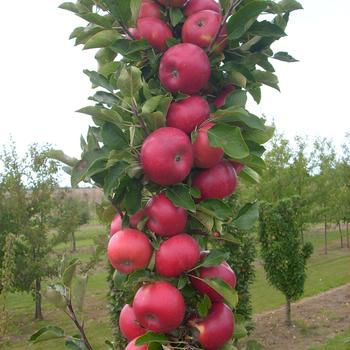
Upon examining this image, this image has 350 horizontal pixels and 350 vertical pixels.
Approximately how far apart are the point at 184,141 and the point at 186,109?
0.43 feet

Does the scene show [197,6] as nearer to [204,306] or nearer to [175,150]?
[175,150]

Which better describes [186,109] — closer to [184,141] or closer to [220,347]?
[184,141]

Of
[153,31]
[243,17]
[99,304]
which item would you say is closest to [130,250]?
[153,31]

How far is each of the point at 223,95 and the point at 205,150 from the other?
297 mm

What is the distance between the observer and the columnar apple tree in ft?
5.14

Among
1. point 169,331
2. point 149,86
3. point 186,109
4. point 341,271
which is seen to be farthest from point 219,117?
point 341,271

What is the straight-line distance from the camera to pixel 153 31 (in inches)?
67.7

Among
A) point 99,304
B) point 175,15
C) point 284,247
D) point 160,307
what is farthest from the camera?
point 99,304

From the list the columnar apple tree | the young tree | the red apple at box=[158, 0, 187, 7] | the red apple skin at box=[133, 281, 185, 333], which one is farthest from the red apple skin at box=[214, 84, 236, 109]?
the young tree

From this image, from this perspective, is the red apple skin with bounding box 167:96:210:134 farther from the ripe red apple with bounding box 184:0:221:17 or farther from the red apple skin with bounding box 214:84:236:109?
the ripe red apple with bounding box 184:0:221:17

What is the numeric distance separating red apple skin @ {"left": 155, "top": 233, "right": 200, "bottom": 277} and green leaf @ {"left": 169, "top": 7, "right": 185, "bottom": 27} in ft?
2.51

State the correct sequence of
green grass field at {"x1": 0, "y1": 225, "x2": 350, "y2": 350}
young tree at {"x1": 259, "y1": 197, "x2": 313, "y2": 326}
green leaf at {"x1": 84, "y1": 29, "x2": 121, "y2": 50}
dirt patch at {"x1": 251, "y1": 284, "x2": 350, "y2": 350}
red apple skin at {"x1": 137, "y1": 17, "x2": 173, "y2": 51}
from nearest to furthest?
red apple skin at {"x1": 137, "y1": 17, "x2": 173, "y2": 51}
green leaf at {"x1": 84, "y1": 29, "x2": 121, "y2": 50}
dirt patch at {"x1": 251, "y1": 284, "x2": 350, "y2": 350}
young tree at {"x1": 259, "y1": 197, "x2": 313, "y2": 326}
green grass field at {"x1": 0, "y1": 225, "x2": 350, "y2": 350}

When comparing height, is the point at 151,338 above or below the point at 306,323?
above

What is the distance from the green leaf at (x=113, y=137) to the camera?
1.57 meters
